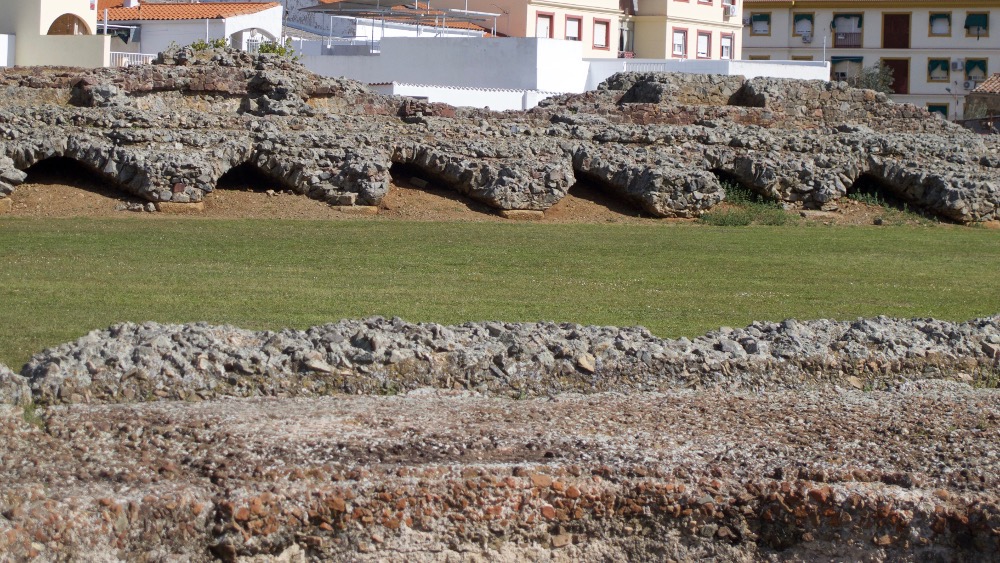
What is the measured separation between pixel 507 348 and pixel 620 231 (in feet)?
32.1

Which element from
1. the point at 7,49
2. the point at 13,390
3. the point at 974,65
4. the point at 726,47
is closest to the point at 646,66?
the point at 726,47

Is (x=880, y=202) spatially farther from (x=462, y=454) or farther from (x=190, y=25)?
(x=190, y=25)

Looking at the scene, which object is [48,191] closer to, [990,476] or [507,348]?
[507,348]

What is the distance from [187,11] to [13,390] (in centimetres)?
3725

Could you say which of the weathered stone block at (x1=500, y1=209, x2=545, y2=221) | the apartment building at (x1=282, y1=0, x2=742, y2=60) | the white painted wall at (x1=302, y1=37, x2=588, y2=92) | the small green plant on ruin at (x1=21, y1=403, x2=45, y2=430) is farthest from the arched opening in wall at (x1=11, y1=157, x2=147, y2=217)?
the apartment building at (x1=282, y1=0, x2=742, y2=60)

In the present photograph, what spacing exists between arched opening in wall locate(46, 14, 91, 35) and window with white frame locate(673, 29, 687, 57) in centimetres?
2409

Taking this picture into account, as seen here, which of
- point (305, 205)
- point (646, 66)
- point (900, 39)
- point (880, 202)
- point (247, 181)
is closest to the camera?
point (305, 205)

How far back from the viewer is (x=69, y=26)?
129 feet

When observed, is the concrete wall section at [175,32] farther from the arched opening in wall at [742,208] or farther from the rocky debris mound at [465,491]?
the rocky debris mound at [465,491]

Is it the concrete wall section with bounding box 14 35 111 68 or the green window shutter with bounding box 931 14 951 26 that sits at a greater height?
the green window shutter with bounding box 931 14 951 26

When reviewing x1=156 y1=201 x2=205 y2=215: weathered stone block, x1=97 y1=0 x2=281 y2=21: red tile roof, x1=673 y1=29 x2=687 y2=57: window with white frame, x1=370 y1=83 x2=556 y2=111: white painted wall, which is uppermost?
x1=673 y1=29 x2=687 y2=57: window with white frame

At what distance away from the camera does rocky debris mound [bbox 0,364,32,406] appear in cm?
604

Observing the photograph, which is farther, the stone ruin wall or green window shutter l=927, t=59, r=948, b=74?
green window shutter l=927, t=59, r=948, b=74

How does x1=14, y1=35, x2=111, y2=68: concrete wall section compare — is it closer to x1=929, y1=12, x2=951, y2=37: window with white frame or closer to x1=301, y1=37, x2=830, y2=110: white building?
x1=301, y1=37, x2=830, y2=110: white building
